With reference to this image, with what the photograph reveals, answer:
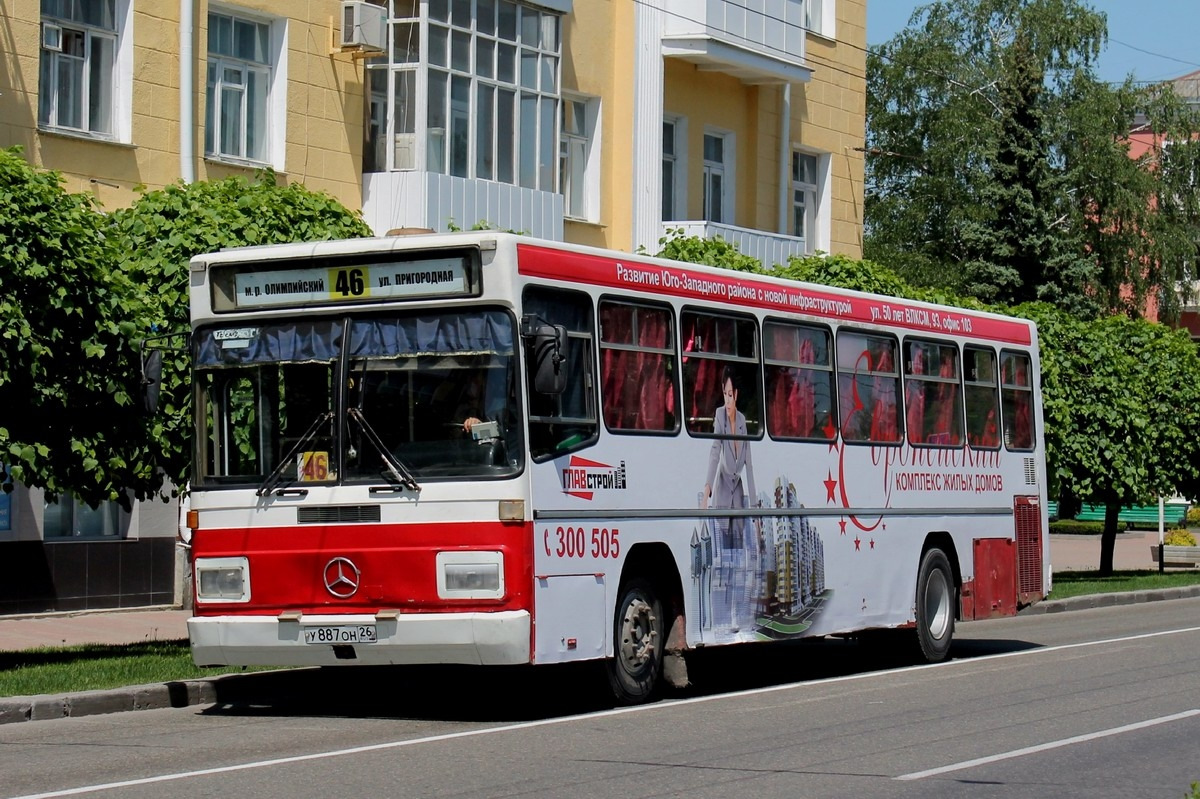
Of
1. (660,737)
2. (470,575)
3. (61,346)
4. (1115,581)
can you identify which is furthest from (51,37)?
(1115,581)

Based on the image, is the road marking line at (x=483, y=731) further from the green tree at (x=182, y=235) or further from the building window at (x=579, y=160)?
the building window at (x=579, y=160)

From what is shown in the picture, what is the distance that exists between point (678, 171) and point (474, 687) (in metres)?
18.4

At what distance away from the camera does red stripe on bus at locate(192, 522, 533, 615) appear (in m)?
11.9

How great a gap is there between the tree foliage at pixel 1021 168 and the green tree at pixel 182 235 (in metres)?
33.9

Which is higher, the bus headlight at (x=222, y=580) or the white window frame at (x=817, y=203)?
the white window frame at (x=817, y=203)

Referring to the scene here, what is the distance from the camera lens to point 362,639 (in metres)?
12.1

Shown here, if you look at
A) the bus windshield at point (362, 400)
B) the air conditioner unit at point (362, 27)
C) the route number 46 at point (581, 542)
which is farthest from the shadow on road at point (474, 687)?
the air conditioner unit at point (362, 27)

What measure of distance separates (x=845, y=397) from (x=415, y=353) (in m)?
5.02

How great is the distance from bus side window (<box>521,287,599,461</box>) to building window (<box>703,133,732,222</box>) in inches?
794

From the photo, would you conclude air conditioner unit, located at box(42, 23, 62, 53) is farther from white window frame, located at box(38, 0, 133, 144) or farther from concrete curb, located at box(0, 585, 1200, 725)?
concrete curb, located at box(0, 585, 1200, 725)

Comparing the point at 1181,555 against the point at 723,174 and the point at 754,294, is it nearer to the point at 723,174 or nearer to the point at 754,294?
the point at 723,174

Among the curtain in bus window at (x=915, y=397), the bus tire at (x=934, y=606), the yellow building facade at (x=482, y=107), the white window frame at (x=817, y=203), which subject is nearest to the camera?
the curtain in bus window at (x=915, y=397)

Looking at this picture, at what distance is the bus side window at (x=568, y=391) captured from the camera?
12133 millimetres

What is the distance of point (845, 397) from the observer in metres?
16.0
